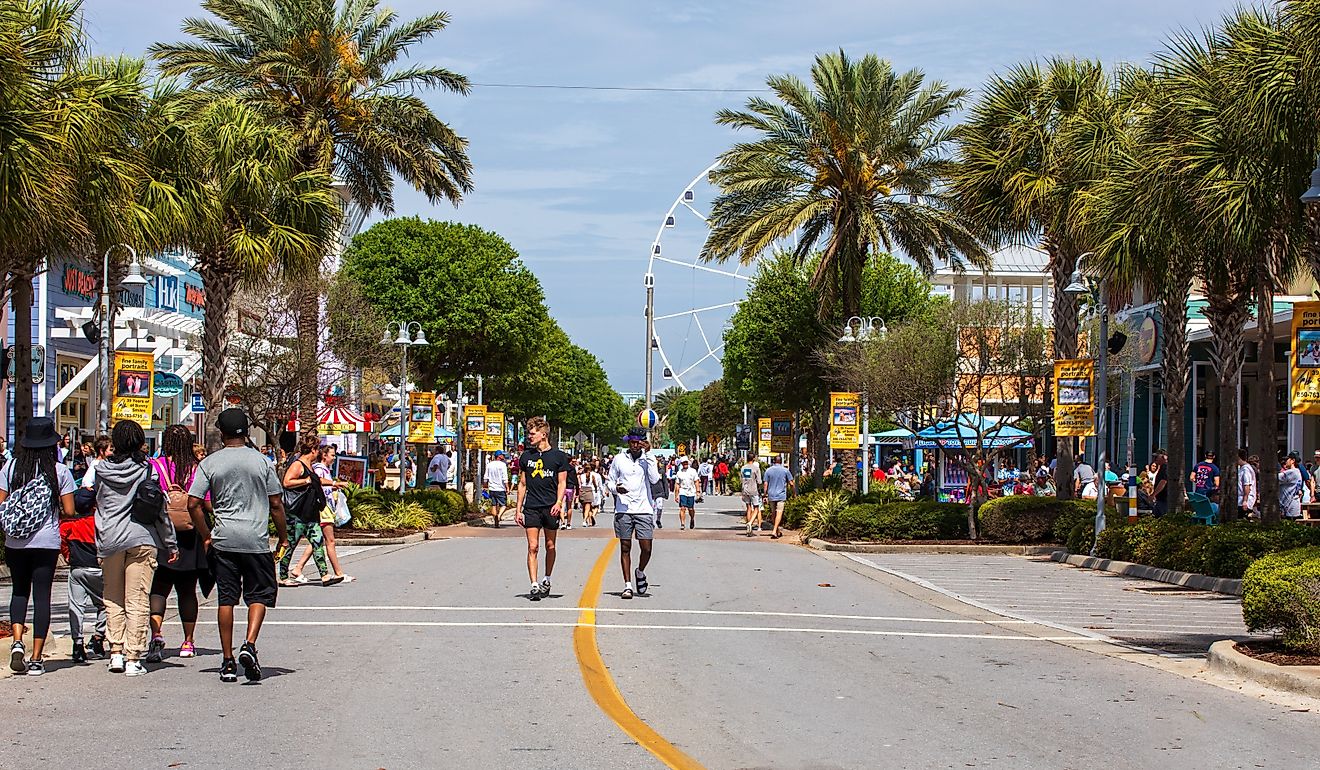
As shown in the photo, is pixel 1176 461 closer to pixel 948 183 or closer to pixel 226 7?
pixel 948 183

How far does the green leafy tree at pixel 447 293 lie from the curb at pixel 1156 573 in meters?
24.7

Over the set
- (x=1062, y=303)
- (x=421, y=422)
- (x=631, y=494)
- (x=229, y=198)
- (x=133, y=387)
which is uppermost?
(x=229, y=198)

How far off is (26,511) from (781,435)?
138 ft

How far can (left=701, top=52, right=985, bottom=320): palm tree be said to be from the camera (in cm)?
3338

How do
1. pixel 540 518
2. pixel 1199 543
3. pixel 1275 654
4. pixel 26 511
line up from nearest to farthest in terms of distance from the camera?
pixel 26 511 → pixel 1275 654 → pixel 540 518 → pixel 1199 543

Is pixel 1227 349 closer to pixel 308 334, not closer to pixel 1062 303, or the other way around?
pixel 1062 303

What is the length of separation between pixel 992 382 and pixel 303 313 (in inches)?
665

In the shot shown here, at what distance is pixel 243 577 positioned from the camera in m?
10.5

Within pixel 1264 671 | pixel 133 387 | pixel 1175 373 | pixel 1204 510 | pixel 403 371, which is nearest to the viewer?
pixel 1264 671

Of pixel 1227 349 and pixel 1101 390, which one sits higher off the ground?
pixel 1227 349

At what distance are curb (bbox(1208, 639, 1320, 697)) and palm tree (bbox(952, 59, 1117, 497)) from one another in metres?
15.3

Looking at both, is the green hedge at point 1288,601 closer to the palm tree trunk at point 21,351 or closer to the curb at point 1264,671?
the curb at point 1264,671

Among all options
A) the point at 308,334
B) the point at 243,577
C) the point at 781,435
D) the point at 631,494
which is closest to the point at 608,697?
the point at 243,577

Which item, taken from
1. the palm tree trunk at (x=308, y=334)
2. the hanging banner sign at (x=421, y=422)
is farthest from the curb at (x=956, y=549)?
the hanging banner sign at (x=421, y=422)
